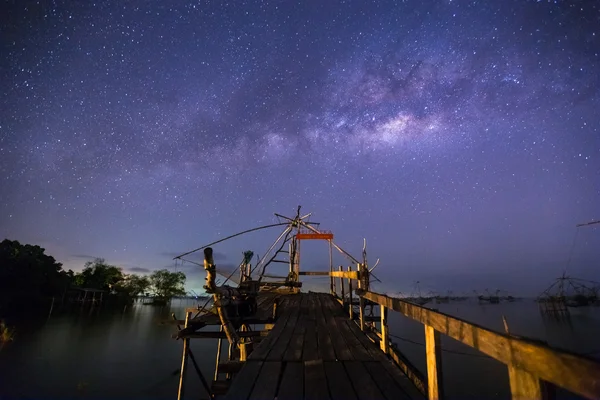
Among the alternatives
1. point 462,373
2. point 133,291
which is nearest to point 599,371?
point 462,373

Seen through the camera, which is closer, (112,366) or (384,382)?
(384,382)

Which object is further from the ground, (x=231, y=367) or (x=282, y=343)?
(x=282, y=343)

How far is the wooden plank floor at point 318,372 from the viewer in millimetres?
3529

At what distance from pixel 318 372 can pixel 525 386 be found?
3.12 meters

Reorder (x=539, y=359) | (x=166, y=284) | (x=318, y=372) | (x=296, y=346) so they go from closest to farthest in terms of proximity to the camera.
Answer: (x=539, y=359)
(x=318, y=372)
(x=296, y=346)
(x=166, y=284)

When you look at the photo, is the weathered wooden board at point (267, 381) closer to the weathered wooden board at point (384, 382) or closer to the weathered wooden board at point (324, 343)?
the weathered wooden board at point (324, 343)

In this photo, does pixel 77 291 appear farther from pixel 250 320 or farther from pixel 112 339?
pixel 250 320

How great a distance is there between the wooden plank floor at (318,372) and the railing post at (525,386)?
6.09 ft

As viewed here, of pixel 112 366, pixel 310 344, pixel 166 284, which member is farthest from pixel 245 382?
pixel 166 284

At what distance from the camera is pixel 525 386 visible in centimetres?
179

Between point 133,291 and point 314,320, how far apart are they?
95.4m

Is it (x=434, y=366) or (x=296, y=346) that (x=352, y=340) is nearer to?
(x=296, y=346)

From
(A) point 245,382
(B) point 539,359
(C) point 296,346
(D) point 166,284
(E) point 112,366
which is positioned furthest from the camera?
(D) point 166,284

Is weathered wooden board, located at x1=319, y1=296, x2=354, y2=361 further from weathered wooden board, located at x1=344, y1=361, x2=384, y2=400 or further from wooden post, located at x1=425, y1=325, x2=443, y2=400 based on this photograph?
wooden post, located at x1=425, y1=325, x2=443, y2=400
